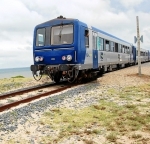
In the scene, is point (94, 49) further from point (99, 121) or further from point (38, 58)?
point (99, 121)

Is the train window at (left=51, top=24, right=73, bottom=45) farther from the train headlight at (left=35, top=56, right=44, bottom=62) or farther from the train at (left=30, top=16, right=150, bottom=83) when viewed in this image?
the train headlight at (left=35, top=56, right=44, bottom=62)

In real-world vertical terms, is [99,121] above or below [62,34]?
below

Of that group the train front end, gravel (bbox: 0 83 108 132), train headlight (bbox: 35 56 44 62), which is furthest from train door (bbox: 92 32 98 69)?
gravel (bbox: 0 83 108 132)

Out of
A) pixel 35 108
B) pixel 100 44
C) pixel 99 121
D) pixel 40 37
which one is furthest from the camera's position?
pixel 100 44

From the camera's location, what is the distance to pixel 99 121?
6.00 meters

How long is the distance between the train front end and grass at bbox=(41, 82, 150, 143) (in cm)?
514

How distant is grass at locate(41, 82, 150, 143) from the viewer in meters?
5.20

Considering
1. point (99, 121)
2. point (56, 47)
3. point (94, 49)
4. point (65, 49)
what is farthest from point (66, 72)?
point (99, 121)

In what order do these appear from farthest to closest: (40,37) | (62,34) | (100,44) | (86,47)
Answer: (100,44) → (40,37) → (86,47) → (62,34)

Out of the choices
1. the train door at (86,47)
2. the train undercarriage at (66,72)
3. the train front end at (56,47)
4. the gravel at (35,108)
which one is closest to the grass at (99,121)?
the gravel at (35,108)

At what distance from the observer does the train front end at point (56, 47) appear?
484 inches

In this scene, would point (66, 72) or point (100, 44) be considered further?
point (100, 44)

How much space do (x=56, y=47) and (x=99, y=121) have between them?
731 centimetres

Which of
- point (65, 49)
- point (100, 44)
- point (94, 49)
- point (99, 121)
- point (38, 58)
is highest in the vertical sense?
point (100, 44)
